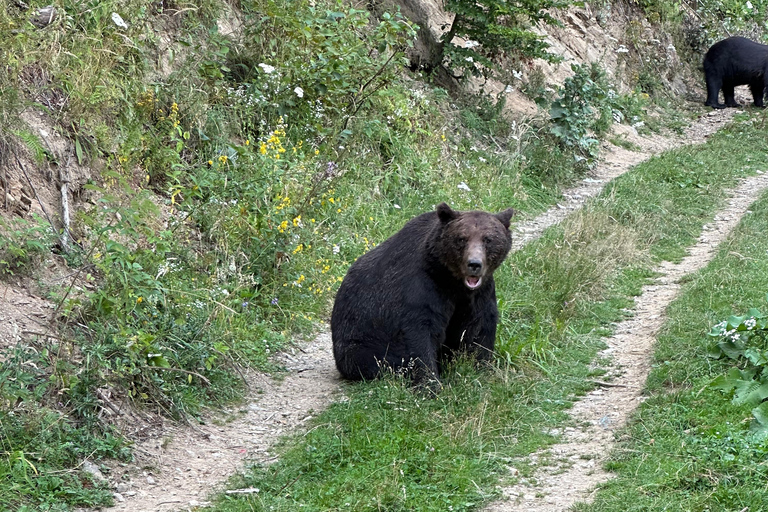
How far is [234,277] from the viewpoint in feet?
28.1

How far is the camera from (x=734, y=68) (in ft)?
69.6

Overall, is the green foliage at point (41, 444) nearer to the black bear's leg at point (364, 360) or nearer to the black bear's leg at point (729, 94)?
the black bear's leg at point (364, 360)

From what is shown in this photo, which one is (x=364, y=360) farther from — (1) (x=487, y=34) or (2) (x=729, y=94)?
(2) (x=729, y=94)

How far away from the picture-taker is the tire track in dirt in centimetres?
520

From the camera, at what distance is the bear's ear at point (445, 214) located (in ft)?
22.9

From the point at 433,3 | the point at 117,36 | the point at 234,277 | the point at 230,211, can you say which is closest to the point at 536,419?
the point at 234,277

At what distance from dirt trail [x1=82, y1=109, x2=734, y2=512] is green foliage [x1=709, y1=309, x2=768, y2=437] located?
755 mm

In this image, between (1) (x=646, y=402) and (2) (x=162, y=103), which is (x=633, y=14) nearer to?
(2) (x=162, y=103)

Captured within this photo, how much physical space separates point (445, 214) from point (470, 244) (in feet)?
Answer: 1.22

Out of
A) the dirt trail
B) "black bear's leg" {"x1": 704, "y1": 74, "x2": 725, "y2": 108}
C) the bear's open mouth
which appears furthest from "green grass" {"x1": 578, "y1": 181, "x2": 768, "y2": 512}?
"black bear's leg" {"x1": 704, "y1": 74, "x2": 725, "y2": 108}

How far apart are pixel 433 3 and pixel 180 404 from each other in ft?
37.5

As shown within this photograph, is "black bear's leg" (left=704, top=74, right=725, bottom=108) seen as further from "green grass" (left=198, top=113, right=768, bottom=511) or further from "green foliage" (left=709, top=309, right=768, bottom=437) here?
"green foliage" (left=709, top=309, right=768, bottom=437)

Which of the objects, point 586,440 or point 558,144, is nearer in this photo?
point 586,440

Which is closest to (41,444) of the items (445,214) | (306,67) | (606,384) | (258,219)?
(445,214)
